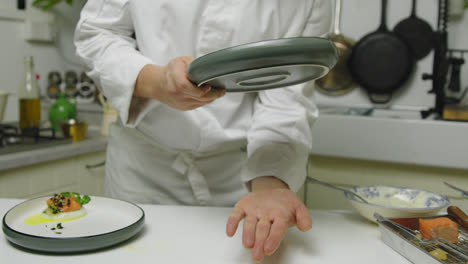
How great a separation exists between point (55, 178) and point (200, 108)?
0.88 m

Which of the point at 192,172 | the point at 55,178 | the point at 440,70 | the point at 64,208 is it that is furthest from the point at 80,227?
the point at 440,70

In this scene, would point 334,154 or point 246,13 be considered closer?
point 246,13

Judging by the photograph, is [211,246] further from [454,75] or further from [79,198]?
[454,75]

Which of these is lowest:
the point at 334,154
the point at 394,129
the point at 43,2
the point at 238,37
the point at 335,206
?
the point at 335,206

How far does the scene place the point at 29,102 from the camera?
5.26ft

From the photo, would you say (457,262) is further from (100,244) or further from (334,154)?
(334,154)

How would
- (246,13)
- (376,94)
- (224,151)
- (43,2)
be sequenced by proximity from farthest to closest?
(43,2) → (376,94) → (224,151) → (246,13)

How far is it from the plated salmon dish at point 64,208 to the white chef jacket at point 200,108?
18 centimetres

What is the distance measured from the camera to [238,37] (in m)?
0.78

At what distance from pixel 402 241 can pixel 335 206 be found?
930mm

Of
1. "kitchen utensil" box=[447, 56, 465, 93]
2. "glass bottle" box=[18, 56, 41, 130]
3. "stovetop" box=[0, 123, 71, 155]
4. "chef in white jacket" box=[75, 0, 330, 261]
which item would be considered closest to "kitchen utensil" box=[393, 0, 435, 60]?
"kitchen utensil" box=[447, 56, 465, 93]

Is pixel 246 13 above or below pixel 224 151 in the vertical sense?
above

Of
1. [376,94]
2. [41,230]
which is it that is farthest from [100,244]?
[376,94]

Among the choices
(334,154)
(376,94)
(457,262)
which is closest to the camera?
(457,262)
